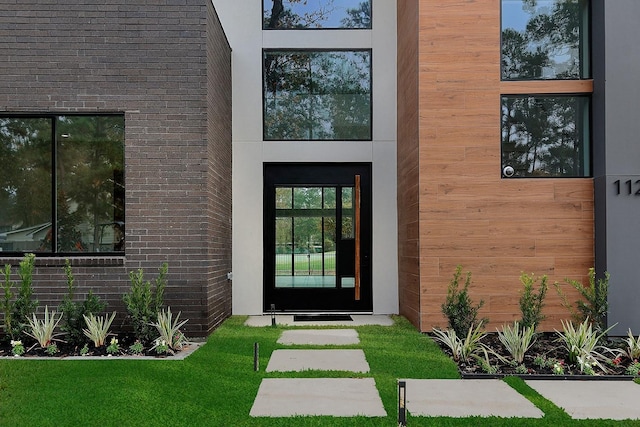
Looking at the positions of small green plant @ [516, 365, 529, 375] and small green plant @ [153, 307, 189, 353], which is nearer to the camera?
small green plant @ [516, 365, 529, 375]

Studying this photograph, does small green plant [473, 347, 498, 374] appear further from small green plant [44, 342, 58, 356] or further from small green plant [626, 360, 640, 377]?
small green plant [44, 342, 58, 356]

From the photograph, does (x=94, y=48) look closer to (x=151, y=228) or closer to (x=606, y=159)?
(x=151, y=228)

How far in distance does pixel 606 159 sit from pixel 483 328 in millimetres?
2734

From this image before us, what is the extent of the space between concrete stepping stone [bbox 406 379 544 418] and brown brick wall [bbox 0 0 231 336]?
328 centimetres

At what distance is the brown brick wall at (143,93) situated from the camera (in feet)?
22.3

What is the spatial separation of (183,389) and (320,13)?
23.0 ft

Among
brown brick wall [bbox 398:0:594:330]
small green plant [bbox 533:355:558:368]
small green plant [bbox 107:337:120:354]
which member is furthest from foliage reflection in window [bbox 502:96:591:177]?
small green plant [bbox 107:337:120:354]

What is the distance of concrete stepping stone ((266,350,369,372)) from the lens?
5332 millimetres

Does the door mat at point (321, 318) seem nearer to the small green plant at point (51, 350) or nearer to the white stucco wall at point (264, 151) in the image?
the white stucco wall at point (264, 151)

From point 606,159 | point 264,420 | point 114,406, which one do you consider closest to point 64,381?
point 114,406

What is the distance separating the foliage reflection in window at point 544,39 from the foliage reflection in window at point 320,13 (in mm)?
2720

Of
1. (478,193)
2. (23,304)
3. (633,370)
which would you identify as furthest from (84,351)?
(633,370)

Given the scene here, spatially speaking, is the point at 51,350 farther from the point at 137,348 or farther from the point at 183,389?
the point at 183,389

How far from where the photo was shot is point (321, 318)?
8742 millimetres
